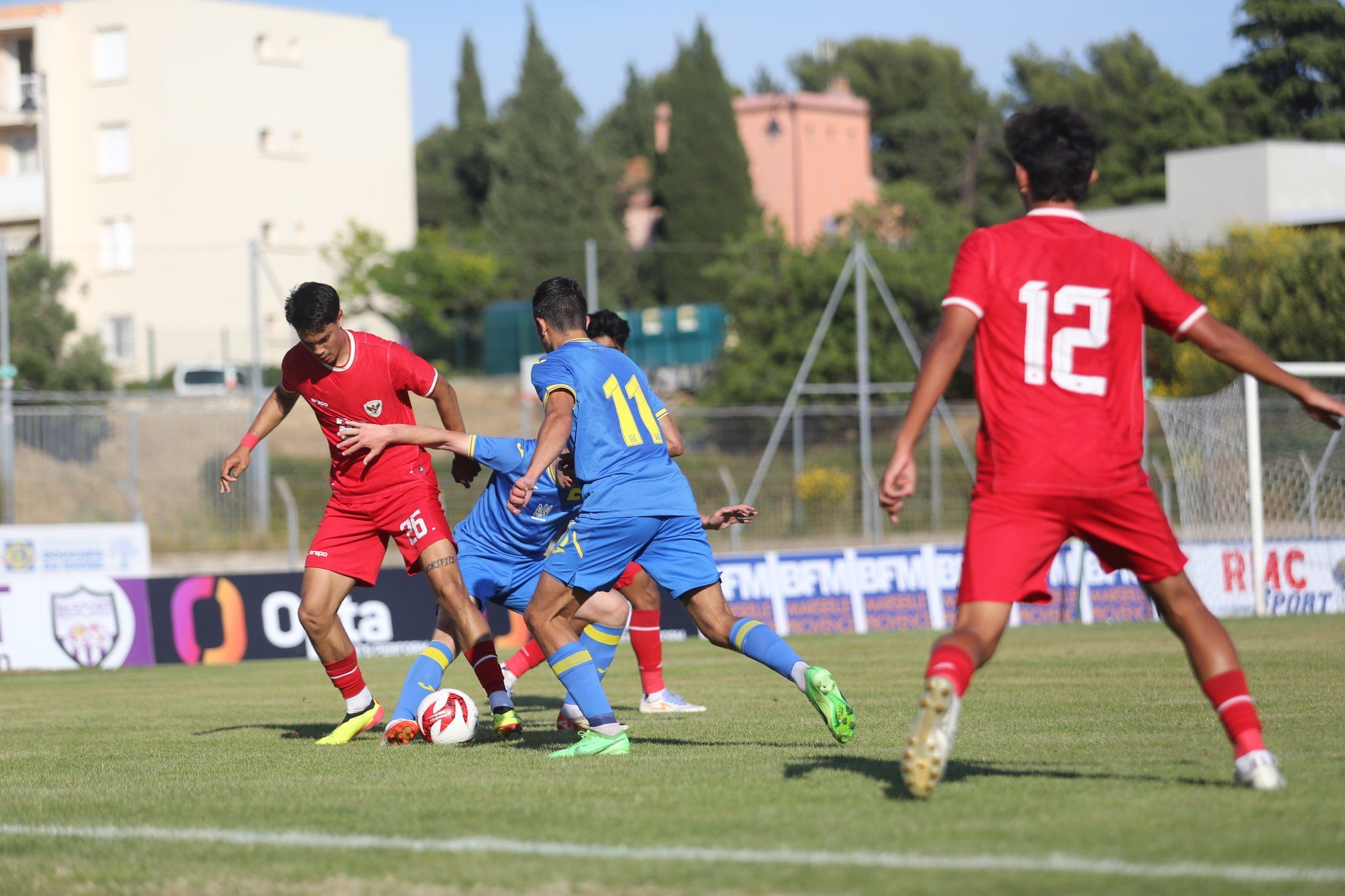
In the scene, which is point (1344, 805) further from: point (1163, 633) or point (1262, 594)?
point (1262, 594)

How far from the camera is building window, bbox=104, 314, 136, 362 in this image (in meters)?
44.0

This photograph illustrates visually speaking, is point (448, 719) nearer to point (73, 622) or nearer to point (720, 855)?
point (720, 855)

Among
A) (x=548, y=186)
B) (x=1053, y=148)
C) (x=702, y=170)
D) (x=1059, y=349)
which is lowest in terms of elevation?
(x=1059, y=349)

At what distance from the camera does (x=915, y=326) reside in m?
42.0

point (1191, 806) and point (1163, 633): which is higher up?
point (1191, 806)

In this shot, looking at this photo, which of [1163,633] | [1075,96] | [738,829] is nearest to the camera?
[738,829]

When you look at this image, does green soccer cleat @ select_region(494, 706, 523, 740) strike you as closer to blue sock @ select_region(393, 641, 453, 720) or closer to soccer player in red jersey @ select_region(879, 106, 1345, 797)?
blue sock @ select_region(393, 641, 453, 720)

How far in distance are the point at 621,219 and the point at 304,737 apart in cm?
6421

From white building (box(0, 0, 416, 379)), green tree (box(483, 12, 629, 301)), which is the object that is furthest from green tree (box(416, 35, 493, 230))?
white building (box(0, 0, 416, 379))

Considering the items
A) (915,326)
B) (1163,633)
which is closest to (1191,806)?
(1163,633)

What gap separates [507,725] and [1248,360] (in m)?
4.27

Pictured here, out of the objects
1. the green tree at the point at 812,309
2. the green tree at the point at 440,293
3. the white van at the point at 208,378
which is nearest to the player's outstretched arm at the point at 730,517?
the white van at the point at 208,378

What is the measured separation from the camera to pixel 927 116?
7625 centimetres

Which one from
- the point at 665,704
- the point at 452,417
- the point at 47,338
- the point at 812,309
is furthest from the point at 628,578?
the point at 812,309
